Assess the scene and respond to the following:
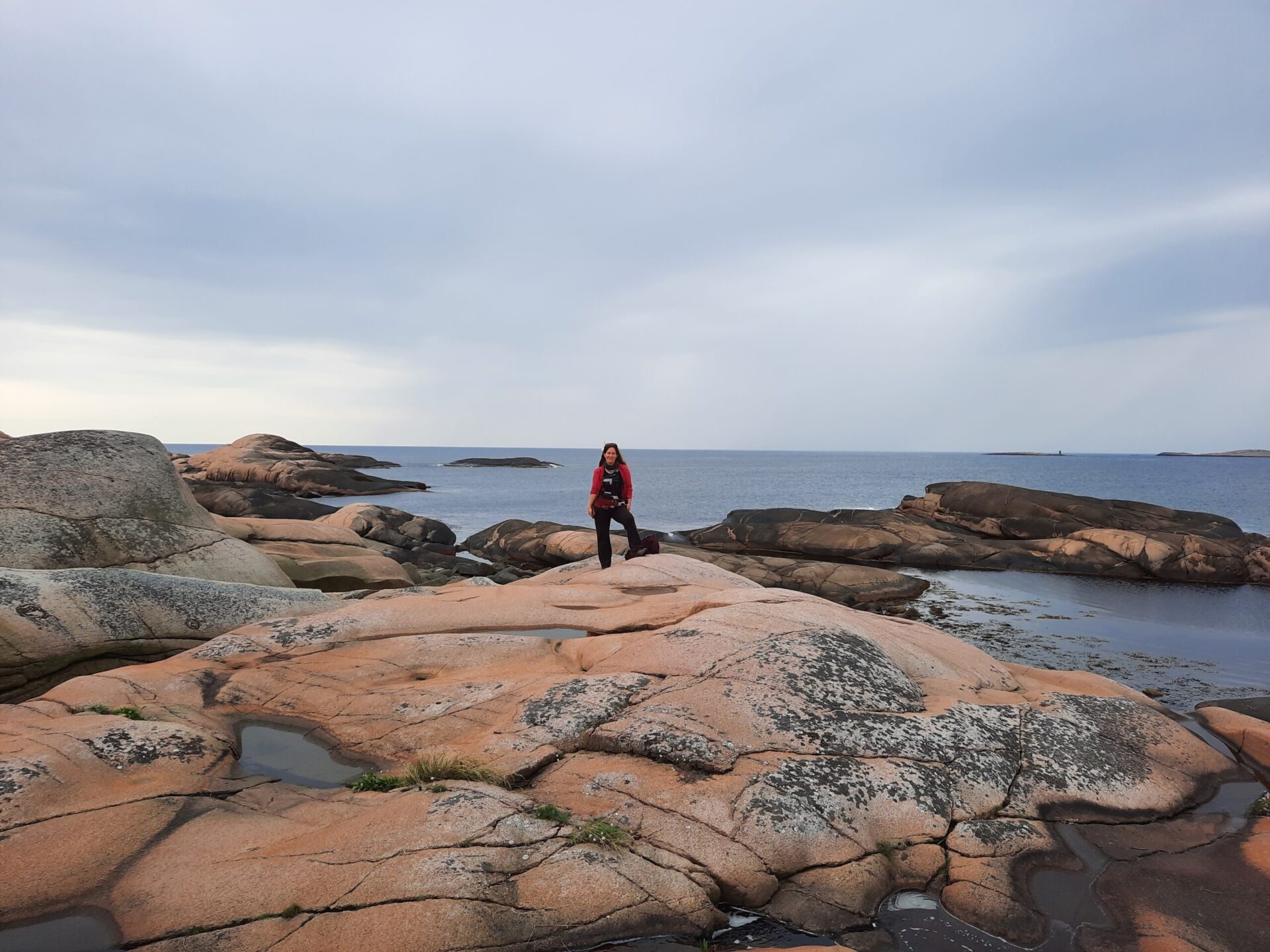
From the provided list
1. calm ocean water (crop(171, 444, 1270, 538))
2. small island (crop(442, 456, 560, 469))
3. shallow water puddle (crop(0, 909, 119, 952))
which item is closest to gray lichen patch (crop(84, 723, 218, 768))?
shallow water puddle (crop(0, 909, 119, 952))

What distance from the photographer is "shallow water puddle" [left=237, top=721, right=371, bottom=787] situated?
7.62 metres

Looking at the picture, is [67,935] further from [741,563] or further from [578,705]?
[741,563]

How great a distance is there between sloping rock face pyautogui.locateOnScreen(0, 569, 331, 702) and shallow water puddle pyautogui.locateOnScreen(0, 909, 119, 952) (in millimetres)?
6981

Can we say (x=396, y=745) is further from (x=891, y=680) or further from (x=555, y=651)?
(x=891, y=680)

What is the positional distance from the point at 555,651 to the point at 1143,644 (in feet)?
56.8

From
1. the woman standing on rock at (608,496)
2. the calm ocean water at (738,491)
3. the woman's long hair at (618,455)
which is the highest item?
the woman's long hair at (618,455)

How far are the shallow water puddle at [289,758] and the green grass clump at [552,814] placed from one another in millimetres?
2481

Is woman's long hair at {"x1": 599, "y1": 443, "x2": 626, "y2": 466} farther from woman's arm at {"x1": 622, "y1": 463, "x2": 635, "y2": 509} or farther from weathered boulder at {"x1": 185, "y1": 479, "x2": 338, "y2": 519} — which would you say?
weathered boulder at {"x1": 185, "y1": 479, "x2": 338, "y2": 519}

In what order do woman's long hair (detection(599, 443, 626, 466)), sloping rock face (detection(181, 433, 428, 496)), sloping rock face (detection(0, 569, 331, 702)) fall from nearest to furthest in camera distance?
sloping rock face (detection(0, 569, 331, 702)), woman's long hair (detection(599, 443, 626, 466)), sloping rock face (detection(181, 433, 428, 496))

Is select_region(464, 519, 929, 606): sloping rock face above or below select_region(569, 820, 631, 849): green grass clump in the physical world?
below

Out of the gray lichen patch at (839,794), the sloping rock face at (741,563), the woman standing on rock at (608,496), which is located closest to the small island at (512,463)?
the sloping rock face at (741,563)

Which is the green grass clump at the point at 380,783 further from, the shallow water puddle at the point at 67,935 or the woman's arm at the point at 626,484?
the woman's arm at the point at 626,484

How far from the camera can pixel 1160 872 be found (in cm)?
669

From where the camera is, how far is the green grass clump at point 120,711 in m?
8.14
